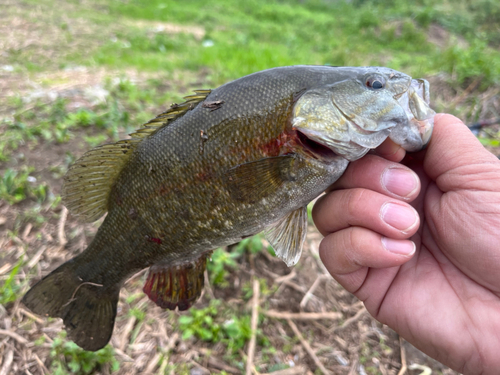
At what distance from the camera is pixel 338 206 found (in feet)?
5.13

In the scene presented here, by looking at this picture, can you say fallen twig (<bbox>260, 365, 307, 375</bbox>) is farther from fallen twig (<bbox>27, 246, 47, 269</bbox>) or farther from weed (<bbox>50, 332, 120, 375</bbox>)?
fallen twig (<bbox>27, 246, 47, 269</bbox>)

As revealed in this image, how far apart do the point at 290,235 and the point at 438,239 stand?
79cm

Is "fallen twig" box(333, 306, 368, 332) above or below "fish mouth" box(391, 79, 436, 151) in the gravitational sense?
below

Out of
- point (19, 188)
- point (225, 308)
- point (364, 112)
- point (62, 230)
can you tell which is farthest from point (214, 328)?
point (19, 188)

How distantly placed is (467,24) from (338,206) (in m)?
14.7

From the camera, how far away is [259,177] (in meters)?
1.41

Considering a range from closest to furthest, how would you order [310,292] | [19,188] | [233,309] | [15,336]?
[15,336] → [233,309] → [310,292] → [19,188]

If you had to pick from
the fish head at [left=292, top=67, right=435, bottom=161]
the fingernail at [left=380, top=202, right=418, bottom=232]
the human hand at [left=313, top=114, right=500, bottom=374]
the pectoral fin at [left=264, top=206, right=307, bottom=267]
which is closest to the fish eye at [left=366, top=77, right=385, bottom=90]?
the fish head at [left=292, top=67, right=435, bottom=161]

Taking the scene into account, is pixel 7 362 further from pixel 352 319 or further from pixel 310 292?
→ pixel 352 319

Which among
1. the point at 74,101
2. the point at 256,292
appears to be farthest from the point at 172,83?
the point at 256,292

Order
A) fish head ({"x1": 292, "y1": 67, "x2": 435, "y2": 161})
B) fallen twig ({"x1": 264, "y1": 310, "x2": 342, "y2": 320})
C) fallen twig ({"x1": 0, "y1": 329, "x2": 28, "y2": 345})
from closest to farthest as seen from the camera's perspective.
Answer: fish head ({"x1": 292, "y1": 67, "x2": 435, "y2": 161}), fallen twig ({"x1": 0, "y1": 329, "x2": 28, "y2": 345}), fallen twig ({"x1": 264, "y1": 310, "x2": 342, "y2": 320})

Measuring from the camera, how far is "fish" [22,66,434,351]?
1372mm

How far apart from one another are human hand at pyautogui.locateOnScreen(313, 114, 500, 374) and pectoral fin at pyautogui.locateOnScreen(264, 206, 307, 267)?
6.1 inches

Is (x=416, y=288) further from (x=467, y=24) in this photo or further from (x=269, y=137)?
(x=467, y=24)
